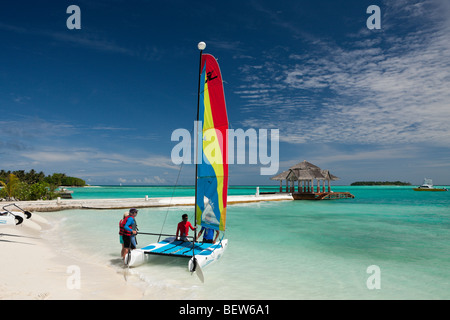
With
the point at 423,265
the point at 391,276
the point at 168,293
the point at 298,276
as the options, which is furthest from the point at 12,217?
the point at 423,265

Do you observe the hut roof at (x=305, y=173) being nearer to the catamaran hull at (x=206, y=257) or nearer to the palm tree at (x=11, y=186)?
the palm tree at (x=11, y=186)

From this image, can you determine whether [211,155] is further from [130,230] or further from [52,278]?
[52,278]

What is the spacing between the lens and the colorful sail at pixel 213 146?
8.66 m

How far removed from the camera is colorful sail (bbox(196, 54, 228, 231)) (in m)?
8.66

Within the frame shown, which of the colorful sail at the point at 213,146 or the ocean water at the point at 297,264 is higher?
the colorful sail at the point at 213,146

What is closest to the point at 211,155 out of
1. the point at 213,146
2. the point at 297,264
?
the point at 213,146

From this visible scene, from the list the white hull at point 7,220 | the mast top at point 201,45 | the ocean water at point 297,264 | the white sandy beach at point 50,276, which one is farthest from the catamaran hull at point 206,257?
the white hull at point 7,220

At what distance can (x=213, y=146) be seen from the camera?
8.73 m

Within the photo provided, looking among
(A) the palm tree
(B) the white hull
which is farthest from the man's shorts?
(A) the palm tree

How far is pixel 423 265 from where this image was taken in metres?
9.62

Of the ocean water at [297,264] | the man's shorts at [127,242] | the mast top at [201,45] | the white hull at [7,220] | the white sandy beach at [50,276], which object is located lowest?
the ocean water at [297,264]

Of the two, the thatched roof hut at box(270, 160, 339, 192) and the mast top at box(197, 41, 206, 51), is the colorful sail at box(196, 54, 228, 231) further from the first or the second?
the thatched roof hut at box(270, 160, 339, 192)

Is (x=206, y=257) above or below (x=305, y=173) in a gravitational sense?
below

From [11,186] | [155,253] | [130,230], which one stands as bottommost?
[155,253]
